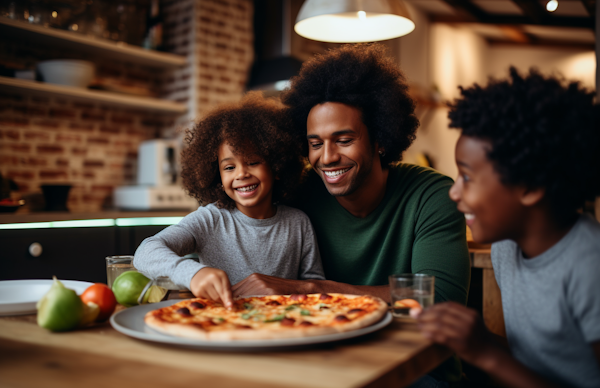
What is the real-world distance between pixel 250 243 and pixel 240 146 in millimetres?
347

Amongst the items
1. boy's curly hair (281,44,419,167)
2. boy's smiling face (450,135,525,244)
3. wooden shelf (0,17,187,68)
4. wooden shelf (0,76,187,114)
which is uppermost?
wooden shelf (0,17,187,68)

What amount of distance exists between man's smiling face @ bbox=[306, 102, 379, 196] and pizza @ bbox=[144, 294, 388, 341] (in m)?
0.63

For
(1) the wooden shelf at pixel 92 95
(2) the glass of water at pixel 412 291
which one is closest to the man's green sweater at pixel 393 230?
(2) the glass of water at pixel 412 291

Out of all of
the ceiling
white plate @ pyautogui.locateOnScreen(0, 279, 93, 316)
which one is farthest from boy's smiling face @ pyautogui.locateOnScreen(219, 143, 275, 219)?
the ceiling

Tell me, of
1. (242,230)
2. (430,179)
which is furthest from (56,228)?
(430,179)

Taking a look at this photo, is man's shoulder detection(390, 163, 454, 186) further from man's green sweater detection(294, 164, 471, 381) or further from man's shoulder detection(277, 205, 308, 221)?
man's shoulder detection(277, 205, 308, 221)

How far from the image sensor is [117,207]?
4262mm

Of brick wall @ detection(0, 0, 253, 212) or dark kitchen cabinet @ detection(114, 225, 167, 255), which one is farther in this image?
brick wall @ detection(0, 0, 253, 212)

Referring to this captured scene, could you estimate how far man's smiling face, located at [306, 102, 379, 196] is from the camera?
5.89 ft

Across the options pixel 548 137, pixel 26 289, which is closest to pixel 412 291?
pixel 548 137

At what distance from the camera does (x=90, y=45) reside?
3.88 m

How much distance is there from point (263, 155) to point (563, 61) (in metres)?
8.20

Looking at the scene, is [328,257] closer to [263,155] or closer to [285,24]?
[263,155]

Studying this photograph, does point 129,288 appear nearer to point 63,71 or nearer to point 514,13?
point 63,71
